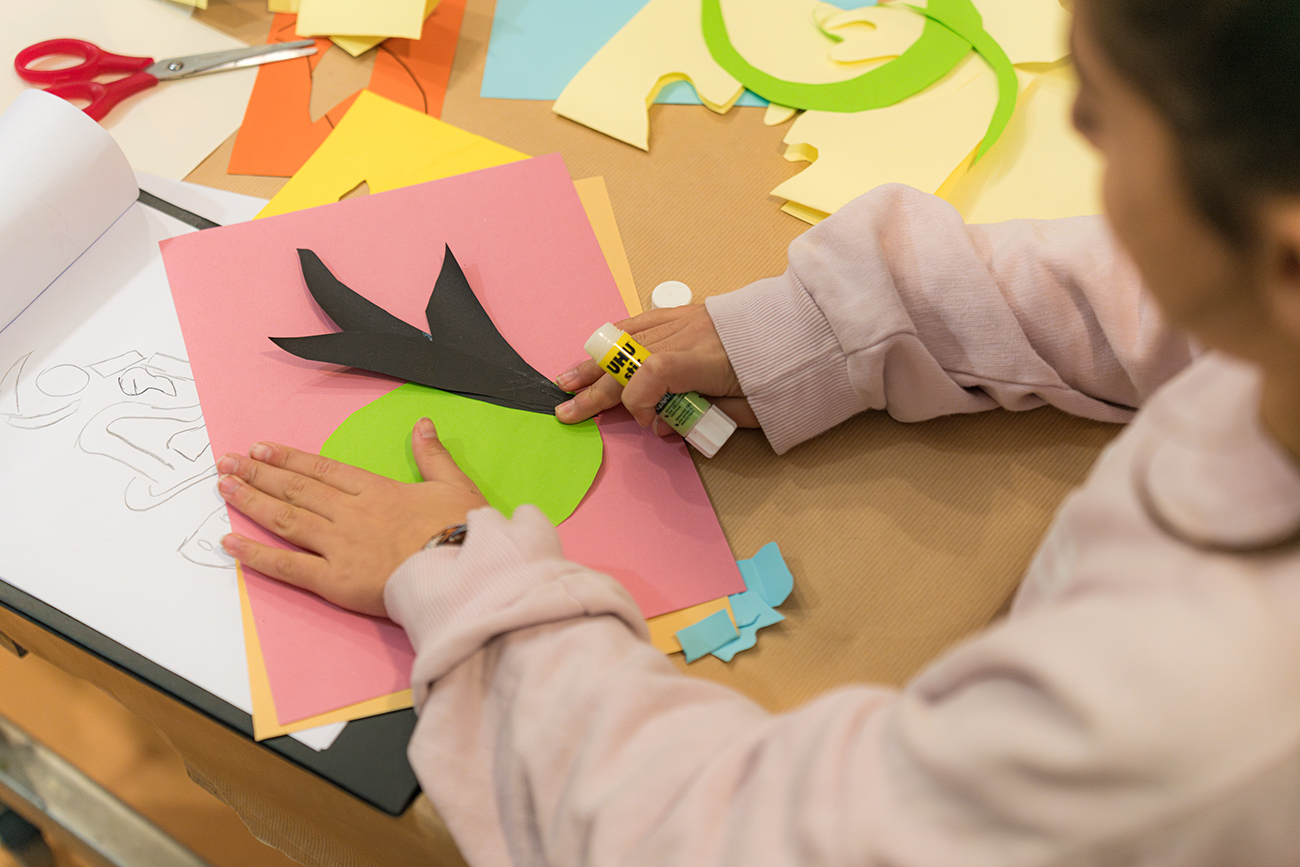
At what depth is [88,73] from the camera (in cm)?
76

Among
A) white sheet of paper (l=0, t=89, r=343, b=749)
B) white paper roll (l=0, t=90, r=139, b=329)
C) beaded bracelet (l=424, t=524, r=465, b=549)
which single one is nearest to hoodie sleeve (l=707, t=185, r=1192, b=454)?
beaded bracelet (l=424, t=524, r=465, b=549)

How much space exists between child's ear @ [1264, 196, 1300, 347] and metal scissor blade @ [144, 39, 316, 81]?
792mm

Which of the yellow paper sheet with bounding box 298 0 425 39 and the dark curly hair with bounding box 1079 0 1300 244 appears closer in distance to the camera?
the dark curly hair with bounding box 1079 0 1300 244

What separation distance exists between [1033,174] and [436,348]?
1.67ft

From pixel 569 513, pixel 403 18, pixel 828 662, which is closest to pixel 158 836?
pixel 569 513

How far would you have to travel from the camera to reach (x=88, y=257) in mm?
672

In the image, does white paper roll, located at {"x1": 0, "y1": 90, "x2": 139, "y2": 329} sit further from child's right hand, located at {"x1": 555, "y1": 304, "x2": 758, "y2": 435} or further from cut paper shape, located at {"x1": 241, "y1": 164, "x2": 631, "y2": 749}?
child's right hand, located at {"x1": 555, "y1": 304, "x2": 758, "y2": 435}

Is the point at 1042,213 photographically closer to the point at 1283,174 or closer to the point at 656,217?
the point at 656,217

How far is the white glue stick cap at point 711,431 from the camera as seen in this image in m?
0.58

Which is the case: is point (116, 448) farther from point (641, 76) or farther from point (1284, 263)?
point (1284, 263)

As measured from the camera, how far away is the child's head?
0.24 m

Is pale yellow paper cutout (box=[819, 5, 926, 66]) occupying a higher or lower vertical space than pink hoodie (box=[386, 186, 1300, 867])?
higher

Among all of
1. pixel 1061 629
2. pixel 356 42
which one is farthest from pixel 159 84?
pixel 1061 629

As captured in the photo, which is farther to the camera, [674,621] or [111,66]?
[111,66]
